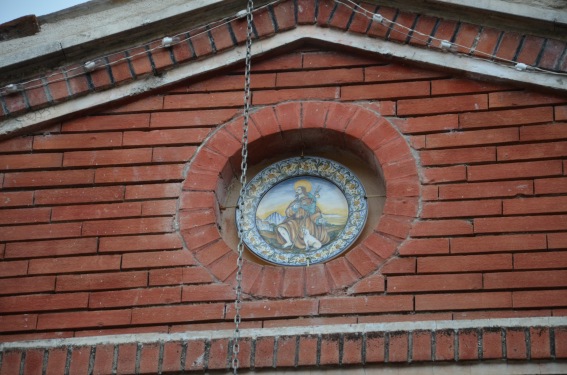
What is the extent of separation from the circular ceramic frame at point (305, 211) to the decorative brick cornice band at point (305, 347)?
74 centimetres

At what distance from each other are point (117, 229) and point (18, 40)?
157 cm

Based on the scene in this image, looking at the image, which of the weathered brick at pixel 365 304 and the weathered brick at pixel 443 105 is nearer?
the weathered brick at pixel 365 304

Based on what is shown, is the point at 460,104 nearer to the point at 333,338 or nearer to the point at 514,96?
the point at 514,96

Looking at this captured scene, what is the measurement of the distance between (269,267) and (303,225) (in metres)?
0.50

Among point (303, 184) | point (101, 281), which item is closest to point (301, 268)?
point (303, 184)

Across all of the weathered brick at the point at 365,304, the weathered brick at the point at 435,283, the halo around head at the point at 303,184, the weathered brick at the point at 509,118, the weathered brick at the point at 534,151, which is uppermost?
the weathered brick at the point at 509,118

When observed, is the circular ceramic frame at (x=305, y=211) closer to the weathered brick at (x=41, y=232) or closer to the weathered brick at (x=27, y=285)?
the weathered brick at (x=41, y=232)

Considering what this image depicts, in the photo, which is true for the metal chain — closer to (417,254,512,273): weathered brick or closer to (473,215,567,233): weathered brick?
(417,254,512,273): weathered brick

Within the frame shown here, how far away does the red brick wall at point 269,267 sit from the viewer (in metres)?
8.59

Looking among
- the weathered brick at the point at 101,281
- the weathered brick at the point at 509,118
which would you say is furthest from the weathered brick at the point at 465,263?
the weathered brick at the point at 101,281

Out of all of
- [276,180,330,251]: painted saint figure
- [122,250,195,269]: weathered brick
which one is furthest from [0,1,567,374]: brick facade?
[276,180,330,251]: painted saint figure

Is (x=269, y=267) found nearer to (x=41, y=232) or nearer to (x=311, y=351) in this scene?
(x=311, y=351)

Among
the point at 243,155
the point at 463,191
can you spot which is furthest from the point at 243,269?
the point at 463,191

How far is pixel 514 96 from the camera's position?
9.20 m
